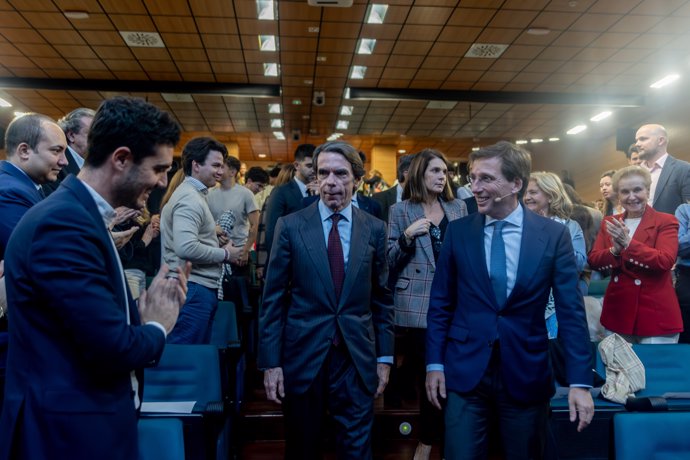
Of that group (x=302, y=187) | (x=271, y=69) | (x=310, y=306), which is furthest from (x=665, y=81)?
(x=310, y=306)

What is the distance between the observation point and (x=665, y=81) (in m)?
9.66

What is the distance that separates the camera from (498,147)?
1.95 metres

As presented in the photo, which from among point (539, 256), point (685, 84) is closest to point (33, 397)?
point (539, 256)

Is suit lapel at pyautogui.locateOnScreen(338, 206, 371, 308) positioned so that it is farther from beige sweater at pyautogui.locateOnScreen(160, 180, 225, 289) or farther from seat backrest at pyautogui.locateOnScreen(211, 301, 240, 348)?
seat backrest at pyautogui.locateOnScreen(211, 301, 240, 348)

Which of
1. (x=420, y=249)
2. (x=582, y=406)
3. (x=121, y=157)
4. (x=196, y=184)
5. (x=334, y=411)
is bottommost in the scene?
(x=334, y=411)

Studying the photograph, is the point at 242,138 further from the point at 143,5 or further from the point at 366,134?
the point at 143,5

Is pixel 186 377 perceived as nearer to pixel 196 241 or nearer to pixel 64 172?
pixel 196 241

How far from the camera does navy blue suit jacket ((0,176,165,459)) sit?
1017 millimetres

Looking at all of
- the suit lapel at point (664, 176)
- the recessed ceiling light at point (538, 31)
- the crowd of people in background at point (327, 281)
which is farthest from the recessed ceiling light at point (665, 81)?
the suit lapel at point (664, 176)

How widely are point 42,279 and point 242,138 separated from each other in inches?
611

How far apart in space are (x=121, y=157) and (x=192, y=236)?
1.46 m

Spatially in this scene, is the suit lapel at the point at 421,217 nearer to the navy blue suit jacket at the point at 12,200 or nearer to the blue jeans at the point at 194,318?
the blue jeans at the point at 194,318

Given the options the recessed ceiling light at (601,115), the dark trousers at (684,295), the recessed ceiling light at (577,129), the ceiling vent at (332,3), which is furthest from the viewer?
the recessed ceiling light at (577,129)

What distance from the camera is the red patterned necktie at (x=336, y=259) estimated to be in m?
2.06
